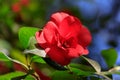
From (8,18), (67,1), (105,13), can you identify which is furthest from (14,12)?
(105,13)

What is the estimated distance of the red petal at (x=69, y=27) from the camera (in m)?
0.98

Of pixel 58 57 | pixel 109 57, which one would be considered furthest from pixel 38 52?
pixel 109 57

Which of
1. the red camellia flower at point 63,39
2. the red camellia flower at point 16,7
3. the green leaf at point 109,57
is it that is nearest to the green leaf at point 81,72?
the red camellia flower at point 63,39

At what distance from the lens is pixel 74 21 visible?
1.00m

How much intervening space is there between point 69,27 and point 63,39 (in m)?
0.04

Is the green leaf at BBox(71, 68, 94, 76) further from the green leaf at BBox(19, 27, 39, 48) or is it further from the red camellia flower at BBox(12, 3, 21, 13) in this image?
the red camellia flower at BBox(12, 3, 21, 13)

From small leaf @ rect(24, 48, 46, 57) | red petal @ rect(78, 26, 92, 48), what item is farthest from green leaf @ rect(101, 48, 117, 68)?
small leaf @ rect(24, 48, 46, 57)

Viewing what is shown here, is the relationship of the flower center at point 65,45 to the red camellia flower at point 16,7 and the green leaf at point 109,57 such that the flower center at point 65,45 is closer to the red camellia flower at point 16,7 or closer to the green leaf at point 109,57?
the green leaf at point 109,57

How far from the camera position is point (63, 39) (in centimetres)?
97

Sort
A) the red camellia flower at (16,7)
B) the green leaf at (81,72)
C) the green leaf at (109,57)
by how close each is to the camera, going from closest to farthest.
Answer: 1. the green leaf at (81,72)
2. the green leaf at (109,57)
3. the red camellia flower at (16,7)

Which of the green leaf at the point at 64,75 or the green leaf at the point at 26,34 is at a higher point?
the green leaf at the point at 26,34

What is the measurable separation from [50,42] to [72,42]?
0.06m

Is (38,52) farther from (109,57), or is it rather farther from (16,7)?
(16,7)

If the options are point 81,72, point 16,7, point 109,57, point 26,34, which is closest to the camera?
point 81,72
